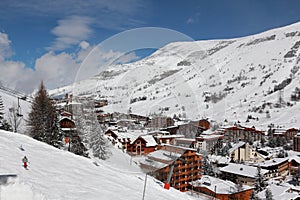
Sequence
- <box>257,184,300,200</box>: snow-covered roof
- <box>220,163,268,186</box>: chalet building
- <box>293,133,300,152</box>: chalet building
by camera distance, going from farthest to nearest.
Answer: <box>293,133,300,152</box>: chalet building < <box>220,163,268,186</box>: chalet building < <box>257,184,300,200</box>: snow-covered roof

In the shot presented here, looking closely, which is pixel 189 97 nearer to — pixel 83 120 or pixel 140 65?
pixel 140 65

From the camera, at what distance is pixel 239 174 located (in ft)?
84.3

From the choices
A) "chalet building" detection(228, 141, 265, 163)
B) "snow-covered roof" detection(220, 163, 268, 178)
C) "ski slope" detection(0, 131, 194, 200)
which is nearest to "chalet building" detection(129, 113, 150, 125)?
"ski slope" detection(0, 131, 194, 200)

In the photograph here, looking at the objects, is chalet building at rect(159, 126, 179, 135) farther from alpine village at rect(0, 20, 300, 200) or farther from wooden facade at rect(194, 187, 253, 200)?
wooden facade at rect(194, 187, 253, 200)

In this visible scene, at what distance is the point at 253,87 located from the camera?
113312 millimetres

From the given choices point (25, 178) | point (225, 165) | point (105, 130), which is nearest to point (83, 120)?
point (105, 130)

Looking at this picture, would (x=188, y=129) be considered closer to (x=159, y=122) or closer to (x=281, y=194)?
(x=159, y=122)

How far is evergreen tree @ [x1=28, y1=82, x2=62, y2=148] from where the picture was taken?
13.4 metres

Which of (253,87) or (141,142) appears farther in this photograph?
(253,87)

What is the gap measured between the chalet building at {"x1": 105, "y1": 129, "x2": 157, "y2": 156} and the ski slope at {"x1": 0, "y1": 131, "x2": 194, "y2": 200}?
0.30 meters

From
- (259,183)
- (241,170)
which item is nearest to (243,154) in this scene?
(241,170)

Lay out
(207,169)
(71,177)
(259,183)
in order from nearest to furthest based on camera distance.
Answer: (71,177)
(259,183)
(207,169)

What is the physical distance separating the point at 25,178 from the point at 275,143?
49265mm

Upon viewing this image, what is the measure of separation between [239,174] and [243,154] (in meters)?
12.7
